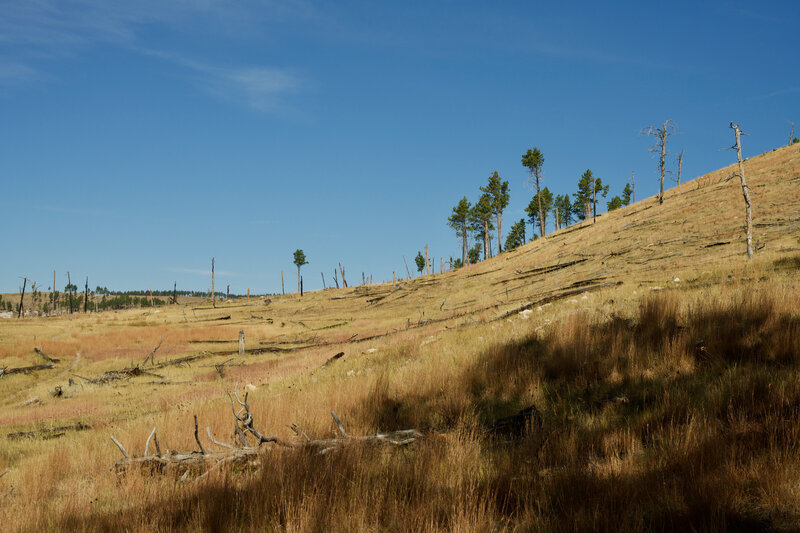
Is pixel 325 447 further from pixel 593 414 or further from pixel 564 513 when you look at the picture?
pixel 593 414

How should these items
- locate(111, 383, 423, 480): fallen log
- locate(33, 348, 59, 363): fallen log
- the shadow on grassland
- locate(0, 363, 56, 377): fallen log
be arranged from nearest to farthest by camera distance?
the shadow on grassland < locate(111, 383, 423, 480): fallen log < locate(0, 363, 56, 377): fallen log < locate(33, 348, 59, 363): fallen log

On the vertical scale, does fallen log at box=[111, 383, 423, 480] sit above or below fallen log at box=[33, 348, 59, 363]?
above

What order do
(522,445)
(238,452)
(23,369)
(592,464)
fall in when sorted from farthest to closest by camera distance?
(23,369)
(238,452)
(522,445)
(592,464)

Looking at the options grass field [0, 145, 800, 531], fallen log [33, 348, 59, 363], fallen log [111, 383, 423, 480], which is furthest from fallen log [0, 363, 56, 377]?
fallen log [111, 383, 423, 480]

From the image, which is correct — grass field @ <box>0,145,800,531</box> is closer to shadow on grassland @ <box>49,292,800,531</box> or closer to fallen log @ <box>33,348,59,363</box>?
shadow on grassland @ <box>49,292,800,531</box>

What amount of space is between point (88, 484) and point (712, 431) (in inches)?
253

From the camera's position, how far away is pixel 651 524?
253 cm

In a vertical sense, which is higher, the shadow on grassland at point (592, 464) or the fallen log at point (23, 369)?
the shadow on grassland at point (592, 464)

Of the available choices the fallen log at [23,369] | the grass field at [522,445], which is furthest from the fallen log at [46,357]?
the grass field at [522,445]

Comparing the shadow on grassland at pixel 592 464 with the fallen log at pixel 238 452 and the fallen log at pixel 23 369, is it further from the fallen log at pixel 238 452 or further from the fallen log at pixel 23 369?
the fallen log at pixel 23 369

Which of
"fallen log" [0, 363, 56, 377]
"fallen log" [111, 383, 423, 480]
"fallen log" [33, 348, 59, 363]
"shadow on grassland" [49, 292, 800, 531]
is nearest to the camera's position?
"shadow on grassland" [49, 292, 800, 531]

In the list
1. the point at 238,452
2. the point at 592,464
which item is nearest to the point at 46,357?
the point at 238,452

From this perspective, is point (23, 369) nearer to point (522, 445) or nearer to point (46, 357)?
point (46, 357)

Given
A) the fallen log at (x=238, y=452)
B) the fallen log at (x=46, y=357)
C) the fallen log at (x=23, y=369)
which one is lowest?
the fallen log at (x=23, y=369)
